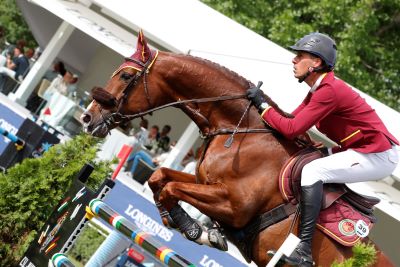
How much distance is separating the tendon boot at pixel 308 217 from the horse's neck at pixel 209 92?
0.67 m

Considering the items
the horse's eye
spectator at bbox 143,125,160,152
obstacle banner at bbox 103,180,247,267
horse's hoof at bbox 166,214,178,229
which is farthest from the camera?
spectator at bbox 143,125,160,152

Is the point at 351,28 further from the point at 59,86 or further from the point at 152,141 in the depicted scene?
the point at 59,86

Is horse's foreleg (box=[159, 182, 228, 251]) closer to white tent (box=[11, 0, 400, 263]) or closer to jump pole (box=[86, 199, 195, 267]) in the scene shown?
jump pole (box=[86, 199, 195, 267])

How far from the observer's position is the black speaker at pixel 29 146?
30.4 ft

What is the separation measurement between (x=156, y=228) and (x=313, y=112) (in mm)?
4809

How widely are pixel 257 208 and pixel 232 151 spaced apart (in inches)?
17.8

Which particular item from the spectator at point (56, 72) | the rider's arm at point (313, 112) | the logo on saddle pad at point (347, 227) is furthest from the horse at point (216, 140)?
the spectator at point (56, 72)

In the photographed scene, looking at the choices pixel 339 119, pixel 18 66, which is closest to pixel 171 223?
pixel 339 119

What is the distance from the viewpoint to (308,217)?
505 cm

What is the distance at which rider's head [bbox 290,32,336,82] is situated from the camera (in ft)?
16.9

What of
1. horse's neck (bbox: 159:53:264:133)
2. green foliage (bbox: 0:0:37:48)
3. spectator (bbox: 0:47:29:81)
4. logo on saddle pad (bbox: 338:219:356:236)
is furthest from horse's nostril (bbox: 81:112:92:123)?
green foliage (bbox: 0:0:37:48)

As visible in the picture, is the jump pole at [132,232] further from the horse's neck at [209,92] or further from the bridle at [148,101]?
the horse's neck at [209,92]

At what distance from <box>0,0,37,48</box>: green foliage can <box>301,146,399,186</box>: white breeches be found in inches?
1138

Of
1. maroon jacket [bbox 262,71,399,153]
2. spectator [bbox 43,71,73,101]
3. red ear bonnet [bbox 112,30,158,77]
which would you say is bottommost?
spectator [bbox 43,71,73,101]
